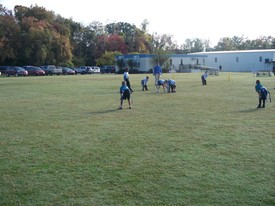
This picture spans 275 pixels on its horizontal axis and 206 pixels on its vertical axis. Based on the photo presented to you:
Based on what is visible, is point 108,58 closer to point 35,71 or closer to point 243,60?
point 35,71

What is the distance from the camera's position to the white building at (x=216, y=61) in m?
69.5

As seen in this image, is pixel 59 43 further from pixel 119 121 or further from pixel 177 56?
pixel 119 121

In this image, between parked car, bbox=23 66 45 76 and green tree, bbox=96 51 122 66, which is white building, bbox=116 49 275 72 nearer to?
green tree, bbox=96 51 122 66

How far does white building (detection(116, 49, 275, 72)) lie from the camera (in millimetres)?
69500

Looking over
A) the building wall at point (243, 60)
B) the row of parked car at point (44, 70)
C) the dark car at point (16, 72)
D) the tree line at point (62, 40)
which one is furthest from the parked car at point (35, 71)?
the building wall at point (243, 60)

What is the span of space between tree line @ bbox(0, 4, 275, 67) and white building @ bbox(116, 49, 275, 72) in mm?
3459

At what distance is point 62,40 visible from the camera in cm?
6938

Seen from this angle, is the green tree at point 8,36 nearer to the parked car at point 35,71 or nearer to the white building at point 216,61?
the parked car at point 35,71

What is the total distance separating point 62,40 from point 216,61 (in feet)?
120

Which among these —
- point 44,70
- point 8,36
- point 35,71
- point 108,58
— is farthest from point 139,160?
point 108,58

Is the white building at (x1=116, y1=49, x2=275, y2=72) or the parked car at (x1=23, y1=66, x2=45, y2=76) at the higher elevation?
the white building at (x1=116, y1=49, x2=275, y2=72)

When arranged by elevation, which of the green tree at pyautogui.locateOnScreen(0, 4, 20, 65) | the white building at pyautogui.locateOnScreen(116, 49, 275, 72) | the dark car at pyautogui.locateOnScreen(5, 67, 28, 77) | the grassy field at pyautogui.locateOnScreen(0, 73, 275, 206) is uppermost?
the green tree at pyautogui.locateOnScreen(0, 4, 20, 65)

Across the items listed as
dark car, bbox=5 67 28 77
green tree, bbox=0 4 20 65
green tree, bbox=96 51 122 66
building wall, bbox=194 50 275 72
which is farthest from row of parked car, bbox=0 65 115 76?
building wall, bbox=194 50 275 72

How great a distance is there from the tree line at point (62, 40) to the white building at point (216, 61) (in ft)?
11.3
